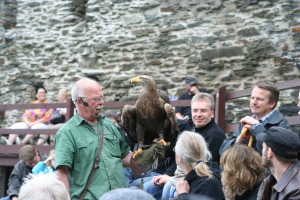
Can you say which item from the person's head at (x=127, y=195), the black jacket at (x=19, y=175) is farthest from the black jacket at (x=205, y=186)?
the black jacket at (x=19, y=175)

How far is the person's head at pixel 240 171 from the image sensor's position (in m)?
4.39

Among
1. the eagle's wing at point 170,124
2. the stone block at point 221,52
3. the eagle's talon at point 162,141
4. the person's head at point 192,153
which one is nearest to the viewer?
the person's head at point 192,153

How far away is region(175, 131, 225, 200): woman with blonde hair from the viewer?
4.37 m

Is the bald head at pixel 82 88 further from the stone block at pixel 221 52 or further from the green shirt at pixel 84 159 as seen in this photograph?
the stone block at pixel 221 52

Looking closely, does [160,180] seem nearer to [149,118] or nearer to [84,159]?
[149,118]

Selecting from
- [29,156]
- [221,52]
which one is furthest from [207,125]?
[221,52]

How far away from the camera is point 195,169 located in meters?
4.46

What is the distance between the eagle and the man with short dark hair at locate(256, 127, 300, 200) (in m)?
1.22

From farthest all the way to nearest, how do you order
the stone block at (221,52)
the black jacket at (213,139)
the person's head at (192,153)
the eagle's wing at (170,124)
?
the stone block at (221,52)
the black jacket at (213,139)
the eagle's wing at (170,124)
the person's head at (192,153)

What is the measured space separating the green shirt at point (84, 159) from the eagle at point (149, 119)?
20.8 inches

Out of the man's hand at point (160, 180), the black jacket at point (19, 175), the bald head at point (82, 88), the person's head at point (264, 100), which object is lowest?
the black jacket at point (19, 175)

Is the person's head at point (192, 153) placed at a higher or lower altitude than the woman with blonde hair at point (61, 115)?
higher

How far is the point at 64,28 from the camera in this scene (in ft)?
41.1

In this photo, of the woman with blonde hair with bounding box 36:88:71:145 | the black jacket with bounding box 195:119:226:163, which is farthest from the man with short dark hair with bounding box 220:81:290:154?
the woman with blonde hair with bounding box 36:88:71:145
